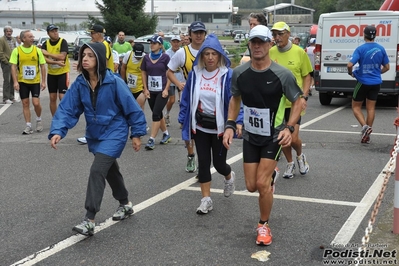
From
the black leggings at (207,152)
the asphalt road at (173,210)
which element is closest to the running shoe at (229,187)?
the asphalt road at (173,210)

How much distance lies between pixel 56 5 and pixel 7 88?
96149mm

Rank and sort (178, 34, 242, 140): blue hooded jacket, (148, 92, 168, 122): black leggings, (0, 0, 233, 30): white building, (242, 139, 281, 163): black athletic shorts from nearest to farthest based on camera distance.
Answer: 1. (242, 139, 281, 163): black athletic shorts
2. (178, 34, 242, 140): blue hooded jacket
3. (148, 92, 168, 122): black leggings
4. (0, 0, 233, 30): white building

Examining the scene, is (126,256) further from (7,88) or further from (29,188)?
(7,88)

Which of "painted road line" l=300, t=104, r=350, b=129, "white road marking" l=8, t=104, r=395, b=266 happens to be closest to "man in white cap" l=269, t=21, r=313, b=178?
"white road marking" l=8, t=104, r=395, b=266

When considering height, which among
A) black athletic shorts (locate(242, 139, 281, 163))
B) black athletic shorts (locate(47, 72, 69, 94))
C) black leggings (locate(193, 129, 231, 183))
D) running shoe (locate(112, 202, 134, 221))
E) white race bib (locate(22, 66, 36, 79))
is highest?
white race bib (locate(22, 66, 36, 79))

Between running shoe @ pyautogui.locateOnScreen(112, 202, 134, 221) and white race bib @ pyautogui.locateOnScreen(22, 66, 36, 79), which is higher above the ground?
white race bib @ pyautogui.locateOnScreen(22, 66, 36, 79)

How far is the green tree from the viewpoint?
135 ft

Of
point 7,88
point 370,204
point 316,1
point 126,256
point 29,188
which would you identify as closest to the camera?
point 126,256

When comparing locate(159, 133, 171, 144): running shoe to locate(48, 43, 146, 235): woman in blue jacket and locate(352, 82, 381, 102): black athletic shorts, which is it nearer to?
locate(352, 82, 381, 102): black athletic shorts

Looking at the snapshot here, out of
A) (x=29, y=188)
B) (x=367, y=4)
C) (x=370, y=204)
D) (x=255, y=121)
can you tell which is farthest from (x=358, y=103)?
(x=367, y=4)

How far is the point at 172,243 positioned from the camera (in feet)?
15.8

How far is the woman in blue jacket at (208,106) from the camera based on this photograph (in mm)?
5523

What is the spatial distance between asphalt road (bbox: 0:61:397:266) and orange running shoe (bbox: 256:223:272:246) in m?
0.07

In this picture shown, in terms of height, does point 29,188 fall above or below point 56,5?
below
